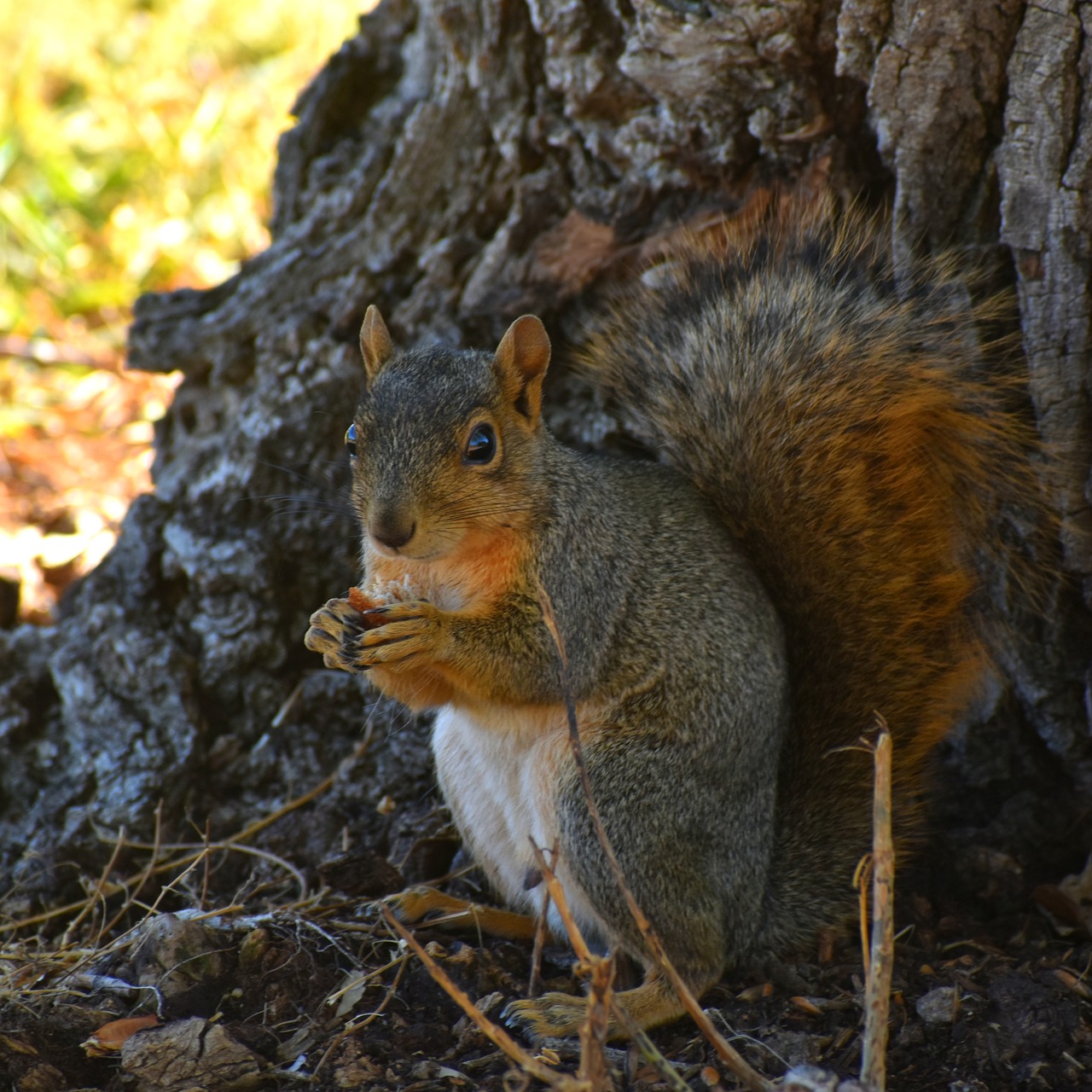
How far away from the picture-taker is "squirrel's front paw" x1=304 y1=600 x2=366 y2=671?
5.76 feet

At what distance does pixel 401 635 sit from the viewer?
5.76 feet

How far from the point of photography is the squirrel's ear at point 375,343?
1989 millimetres

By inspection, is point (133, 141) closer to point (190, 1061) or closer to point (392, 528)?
point (392, 528)

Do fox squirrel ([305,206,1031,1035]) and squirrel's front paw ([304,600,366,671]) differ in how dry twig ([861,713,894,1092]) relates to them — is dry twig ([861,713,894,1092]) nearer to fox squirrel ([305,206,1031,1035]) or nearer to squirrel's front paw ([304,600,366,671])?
fox squirrel ([305,206,1031,1035])

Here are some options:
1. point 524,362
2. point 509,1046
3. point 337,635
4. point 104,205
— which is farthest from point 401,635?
point 104,205

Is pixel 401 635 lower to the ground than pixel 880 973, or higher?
higher

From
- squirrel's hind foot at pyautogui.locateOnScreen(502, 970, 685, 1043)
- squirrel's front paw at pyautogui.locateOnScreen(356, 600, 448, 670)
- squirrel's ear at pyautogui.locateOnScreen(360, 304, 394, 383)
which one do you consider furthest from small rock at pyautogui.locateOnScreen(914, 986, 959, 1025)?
squirrel's ear at pyautogui.locateOnScreen(360, 304, 394, 383)

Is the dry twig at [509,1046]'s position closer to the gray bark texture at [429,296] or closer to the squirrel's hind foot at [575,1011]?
the squirrel's hind foot at [575,1011]

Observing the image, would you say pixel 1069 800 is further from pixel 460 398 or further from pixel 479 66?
pixel 479 66

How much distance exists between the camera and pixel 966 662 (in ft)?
6.33

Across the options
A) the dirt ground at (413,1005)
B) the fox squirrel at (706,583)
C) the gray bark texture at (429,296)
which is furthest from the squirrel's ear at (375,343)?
the dirt ground at (413,1005)

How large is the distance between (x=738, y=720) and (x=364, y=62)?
1.65 metres

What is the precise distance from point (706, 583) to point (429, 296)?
88cm

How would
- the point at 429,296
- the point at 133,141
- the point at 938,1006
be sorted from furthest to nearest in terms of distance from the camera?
the point at 133,141 < the point at 429,296 < the point at 938,1006
